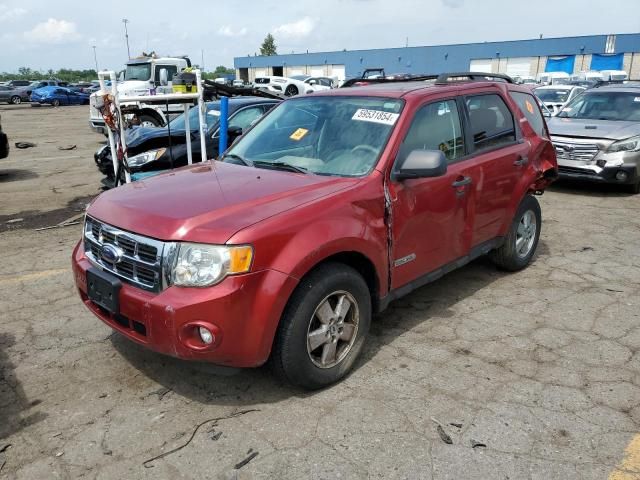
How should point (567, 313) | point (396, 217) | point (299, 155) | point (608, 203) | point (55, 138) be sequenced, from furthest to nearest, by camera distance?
point (55, 138)
point (608, 203)
point (567, 313)
point (299, 155)
point (396, 217)

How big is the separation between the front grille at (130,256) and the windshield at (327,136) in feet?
4.01

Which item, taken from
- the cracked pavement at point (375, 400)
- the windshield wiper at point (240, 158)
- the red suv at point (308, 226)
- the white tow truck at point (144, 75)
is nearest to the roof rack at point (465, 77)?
the red suv at point (308, 226)

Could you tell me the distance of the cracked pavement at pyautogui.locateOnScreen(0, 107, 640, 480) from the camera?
2.58 meters

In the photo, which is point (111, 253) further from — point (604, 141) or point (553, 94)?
point (553, 94)

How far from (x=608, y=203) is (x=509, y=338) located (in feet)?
17.6

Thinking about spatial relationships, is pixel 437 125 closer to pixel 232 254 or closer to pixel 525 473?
pixel 232 254

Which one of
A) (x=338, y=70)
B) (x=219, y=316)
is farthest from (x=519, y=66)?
(x=219, y=316)

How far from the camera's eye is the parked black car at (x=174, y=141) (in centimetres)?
744

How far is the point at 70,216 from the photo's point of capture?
23.6 ft

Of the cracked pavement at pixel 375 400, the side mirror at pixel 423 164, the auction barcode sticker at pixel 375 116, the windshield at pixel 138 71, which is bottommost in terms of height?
the cracked pavement at pixel 375 400

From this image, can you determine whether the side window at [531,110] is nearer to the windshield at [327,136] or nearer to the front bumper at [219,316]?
the windshield at [327,136]

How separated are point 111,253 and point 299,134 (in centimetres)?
164

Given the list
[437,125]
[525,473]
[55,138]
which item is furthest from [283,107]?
[55,138]

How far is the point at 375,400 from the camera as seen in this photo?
3.08 m
